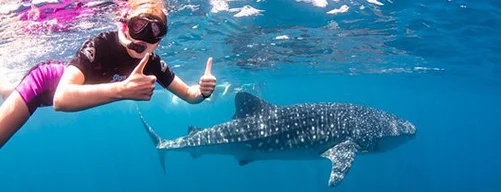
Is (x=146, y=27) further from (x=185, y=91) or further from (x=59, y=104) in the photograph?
(x=185, y=91)

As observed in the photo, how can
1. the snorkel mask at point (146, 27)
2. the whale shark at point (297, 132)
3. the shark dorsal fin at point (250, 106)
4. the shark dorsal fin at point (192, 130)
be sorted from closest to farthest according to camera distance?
the snorkel mask at point (146, 27), the whale shark at point (297, 132), the shark dorsal fin at point (250, 106), the shark dorsal fin at point (192, 130)

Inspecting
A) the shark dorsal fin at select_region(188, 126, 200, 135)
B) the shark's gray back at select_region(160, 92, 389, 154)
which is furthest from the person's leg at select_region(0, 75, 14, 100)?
the shark dorsal fin at select_region(188, 126, 200, 135)

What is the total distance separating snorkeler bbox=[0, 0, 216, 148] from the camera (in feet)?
11.0

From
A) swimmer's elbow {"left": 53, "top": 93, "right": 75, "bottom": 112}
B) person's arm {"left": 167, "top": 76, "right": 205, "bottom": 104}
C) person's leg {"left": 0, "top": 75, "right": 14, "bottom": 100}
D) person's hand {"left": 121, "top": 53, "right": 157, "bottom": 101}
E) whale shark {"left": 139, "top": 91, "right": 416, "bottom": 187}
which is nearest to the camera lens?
person's hand {"left": 121, "top": 53, "right": 157, "bottom": 101}

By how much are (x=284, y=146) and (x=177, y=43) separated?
966cm

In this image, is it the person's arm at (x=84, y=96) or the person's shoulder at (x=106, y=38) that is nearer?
the person's arm at (x=84, y=96)

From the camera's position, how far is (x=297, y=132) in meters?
9.66

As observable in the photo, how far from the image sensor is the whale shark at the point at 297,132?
9.58 metres

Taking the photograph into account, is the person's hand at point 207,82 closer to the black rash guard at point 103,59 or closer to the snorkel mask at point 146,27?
the black rash guard at point 103,59

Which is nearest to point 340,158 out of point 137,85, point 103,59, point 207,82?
point 207,82

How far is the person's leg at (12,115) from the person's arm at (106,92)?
1.32 m

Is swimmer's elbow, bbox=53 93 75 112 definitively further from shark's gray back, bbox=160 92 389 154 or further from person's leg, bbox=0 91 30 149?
shark's gray back, bbox=160 92 389 154

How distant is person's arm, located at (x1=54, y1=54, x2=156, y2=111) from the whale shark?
19.6 feet

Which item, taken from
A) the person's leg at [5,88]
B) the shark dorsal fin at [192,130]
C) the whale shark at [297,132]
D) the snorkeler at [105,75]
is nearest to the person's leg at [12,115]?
the snorkeler at [105,75]
